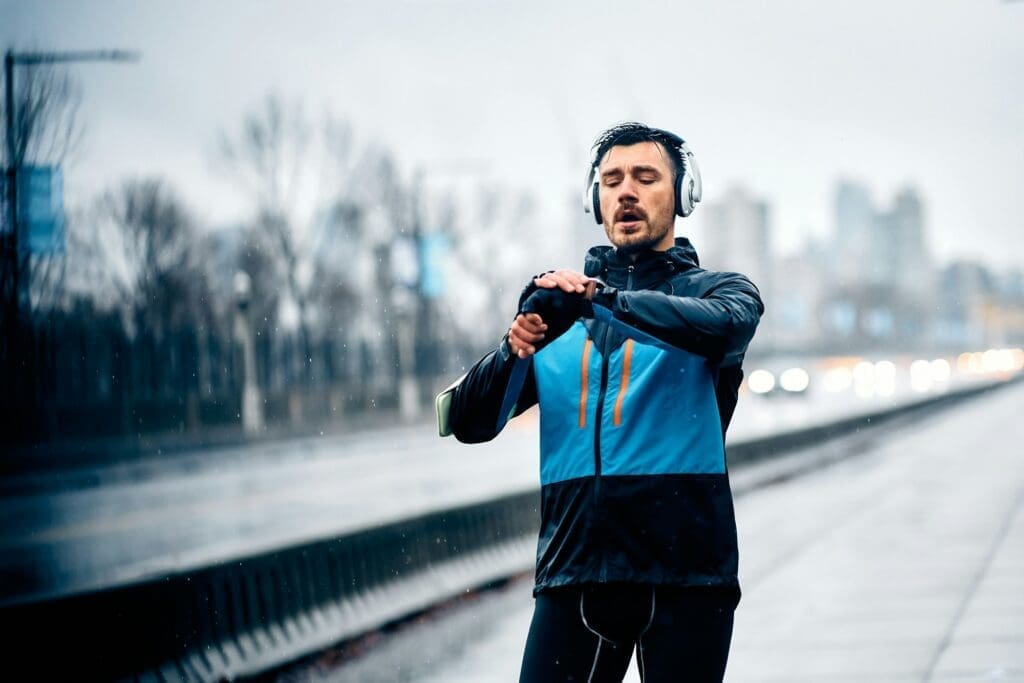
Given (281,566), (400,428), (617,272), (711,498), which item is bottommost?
(400,428)

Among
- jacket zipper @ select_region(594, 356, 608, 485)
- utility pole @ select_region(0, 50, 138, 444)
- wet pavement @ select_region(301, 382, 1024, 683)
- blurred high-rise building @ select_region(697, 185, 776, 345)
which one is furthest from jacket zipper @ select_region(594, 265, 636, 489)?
blurred high-rise building @ select_region(697, 185, 776, 345)

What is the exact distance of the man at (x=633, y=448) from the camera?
2809mm

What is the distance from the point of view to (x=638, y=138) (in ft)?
10.2

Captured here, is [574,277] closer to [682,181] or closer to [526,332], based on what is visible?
[526,332]

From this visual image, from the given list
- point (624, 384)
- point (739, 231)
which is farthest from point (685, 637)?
point (739, 231)

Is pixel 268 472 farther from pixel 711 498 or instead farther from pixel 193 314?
pixel 711 498

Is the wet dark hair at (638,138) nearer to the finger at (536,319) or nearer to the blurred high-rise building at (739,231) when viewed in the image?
the finger at (536,319)

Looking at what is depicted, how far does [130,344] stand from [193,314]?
16.9m

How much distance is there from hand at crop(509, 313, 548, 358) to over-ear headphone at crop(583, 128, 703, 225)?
45 cm

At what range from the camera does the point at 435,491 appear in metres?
21.6

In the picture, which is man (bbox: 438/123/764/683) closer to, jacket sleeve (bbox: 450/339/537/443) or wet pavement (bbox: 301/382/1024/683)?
jacket sleeve (bbox: 450/339/537/443)

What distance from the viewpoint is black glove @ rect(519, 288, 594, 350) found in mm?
2773

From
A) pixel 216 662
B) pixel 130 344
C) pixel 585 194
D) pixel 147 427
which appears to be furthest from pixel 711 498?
pixel 147 427

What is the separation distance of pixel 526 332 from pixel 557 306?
94 millimetres
